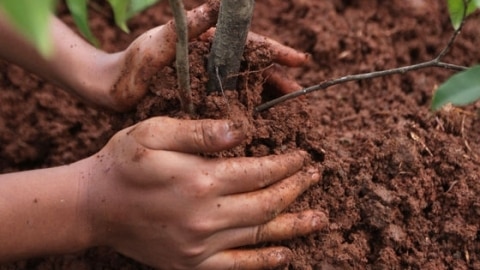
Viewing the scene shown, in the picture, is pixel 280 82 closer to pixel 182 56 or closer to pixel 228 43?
pixel 228 43

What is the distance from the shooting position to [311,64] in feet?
5.36

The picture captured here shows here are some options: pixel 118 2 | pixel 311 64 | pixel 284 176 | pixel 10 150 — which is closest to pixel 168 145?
pixel 284 176

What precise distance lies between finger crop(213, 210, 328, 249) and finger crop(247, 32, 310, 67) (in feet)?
0.97

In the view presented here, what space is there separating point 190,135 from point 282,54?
32 cm

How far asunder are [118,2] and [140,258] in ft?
1.67

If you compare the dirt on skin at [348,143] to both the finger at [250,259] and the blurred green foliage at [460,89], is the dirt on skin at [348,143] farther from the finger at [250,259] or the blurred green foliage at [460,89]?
the blurred green foliage at [460,89]

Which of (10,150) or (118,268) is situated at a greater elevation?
(10,150)

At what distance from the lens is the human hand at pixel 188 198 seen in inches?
38.9

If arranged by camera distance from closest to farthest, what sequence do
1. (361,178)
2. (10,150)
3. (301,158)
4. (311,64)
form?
(301,158)
(361,178)
(10,150)
(311,64)

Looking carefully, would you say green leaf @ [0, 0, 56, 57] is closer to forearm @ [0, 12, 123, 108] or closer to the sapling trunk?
the sapling trunk

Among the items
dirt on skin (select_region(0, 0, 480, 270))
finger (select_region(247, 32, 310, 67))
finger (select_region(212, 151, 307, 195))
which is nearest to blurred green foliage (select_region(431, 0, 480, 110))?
dirt on skin (select_region(0, 0, 480, 270))

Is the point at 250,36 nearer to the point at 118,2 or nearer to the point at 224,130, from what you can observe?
the point at 224,130

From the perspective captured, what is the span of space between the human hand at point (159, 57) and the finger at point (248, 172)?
0.22 m

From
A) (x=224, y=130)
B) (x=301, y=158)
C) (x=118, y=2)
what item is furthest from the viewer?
(x=301, y=158)
